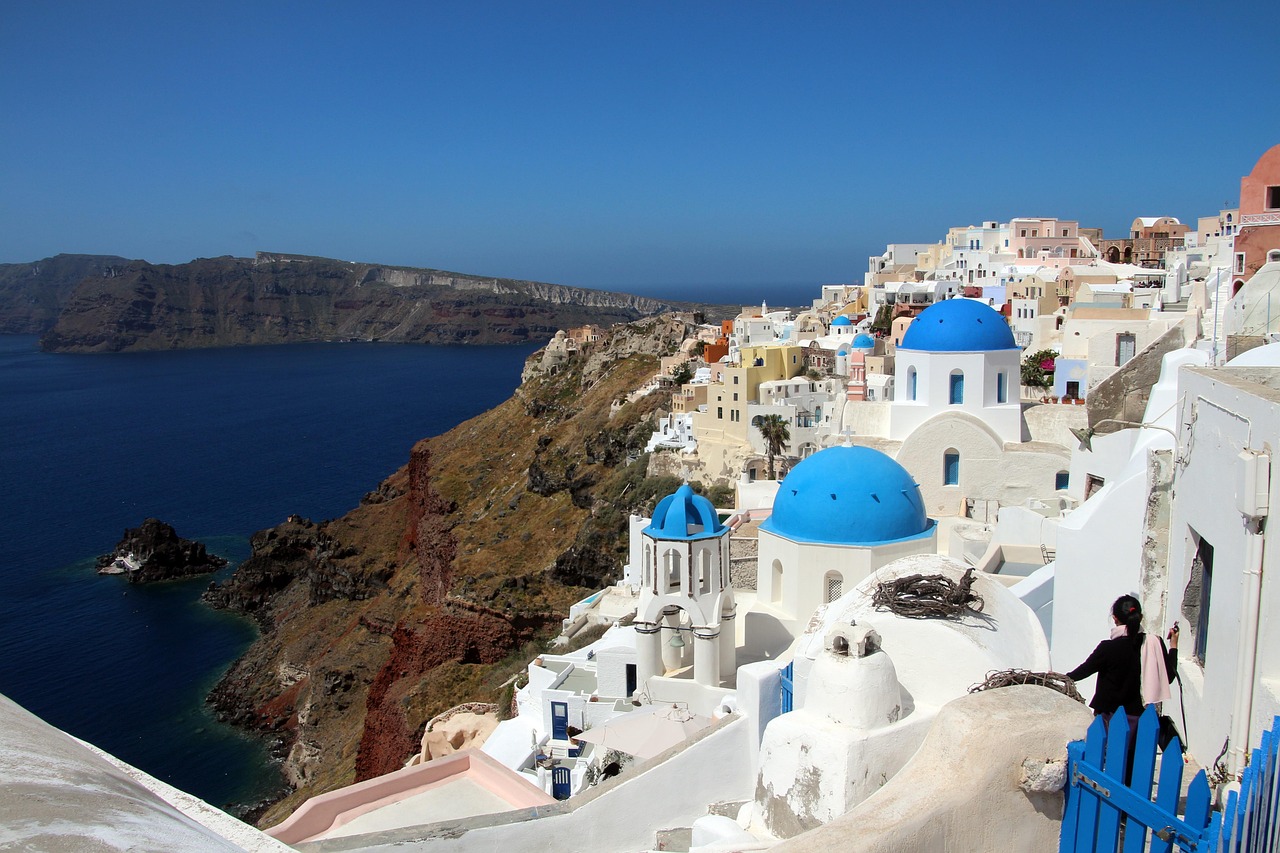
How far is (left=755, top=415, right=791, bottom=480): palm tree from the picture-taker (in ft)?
99.8

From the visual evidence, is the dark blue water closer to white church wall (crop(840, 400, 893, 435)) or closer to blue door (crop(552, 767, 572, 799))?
blue door (crop(552, 767, 572, 799))

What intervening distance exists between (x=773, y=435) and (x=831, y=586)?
57.7 ft

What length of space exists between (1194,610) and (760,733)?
13.7ft

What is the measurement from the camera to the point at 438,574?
1578 inches

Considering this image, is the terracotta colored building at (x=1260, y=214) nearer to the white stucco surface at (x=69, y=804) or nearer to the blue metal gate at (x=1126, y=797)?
the blue metal gate at (x=1126, y=797)

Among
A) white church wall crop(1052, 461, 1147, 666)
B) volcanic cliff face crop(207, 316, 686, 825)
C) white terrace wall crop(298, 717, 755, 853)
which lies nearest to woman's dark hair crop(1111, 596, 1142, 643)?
white church wall crop(1052, 461, 1147, 666)

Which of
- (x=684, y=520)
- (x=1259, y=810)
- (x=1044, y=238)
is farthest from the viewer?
(x=1044, y=238)

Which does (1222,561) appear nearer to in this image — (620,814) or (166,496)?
(620,814)

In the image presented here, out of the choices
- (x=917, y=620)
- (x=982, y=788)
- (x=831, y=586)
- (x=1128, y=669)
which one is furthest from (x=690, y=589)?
(x=982, y=788)

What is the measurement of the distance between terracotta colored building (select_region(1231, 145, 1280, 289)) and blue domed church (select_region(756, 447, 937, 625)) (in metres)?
8.98

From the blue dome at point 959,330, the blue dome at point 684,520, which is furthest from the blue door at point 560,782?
the blue dome at point 959,330

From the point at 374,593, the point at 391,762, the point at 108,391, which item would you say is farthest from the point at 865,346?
the point at 108,391

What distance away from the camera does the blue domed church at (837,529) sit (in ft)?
42.3

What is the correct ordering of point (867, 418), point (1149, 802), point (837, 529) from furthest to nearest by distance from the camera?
1. point (867, 418)
2. point (837, 529)
3. point (1149, 802)
